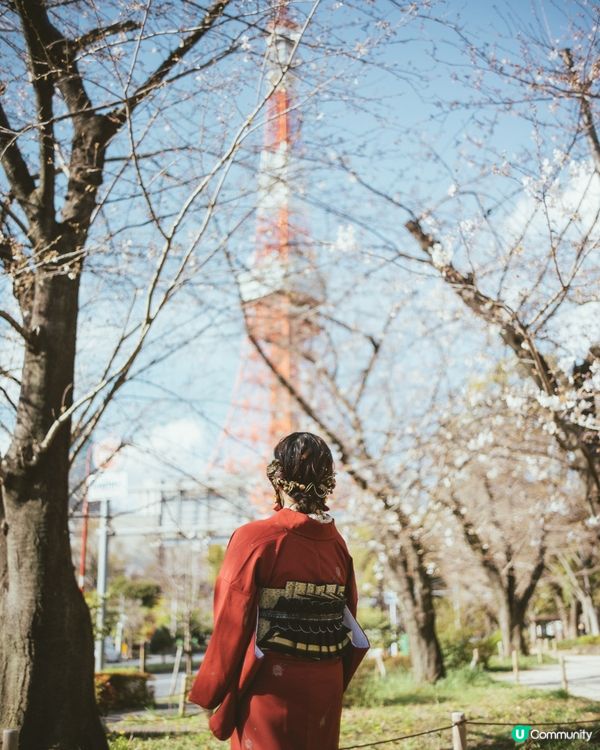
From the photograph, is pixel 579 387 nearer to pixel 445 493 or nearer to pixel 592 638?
pixel 445 493

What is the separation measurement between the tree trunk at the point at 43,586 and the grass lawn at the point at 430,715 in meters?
1.00

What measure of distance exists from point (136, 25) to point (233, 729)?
14.8 ft

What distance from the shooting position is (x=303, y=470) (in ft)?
7.86

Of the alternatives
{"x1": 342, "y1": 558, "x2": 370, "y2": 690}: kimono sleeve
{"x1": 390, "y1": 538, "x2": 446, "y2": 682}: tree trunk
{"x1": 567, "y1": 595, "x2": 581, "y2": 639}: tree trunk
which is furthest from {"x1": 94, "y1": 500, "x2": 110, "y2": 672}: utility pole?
{"x1": 567, "y1": 595, "x2": 581, "y2": 639}: tree trunk

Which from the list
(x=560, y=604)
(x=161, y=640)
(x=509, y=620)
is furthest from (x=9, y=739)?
(x=560, y=604)

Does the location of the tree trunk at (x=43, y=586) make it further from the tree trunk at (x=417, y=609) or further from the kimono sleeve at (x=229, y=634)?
the tree trunk at (x=417, y=609)

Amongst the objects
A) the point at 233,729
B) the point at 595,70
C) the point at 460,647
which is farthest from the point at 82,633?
the point at 460,647

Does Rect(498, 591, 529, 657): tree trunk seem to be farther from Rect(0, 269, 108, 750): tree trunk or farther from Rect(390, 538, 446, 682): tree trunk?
Rect(0, 269, 108, 750): tree trunk

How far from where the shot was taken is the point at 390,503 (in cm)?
1076

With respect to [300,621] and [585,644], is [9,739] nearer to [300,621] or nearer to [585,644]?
[300,621]

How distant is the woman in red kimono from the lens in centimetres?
221

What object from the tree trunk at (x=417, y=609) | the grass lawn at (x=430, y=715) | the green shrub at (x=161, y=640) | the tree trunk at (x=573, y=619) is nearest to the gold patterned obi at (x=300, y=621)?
the grass lawn at (x=430, y=715)

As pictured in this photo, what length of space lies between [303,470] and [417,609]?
973 centimetres

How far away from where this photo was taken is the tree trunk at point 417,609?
11.1 metres
